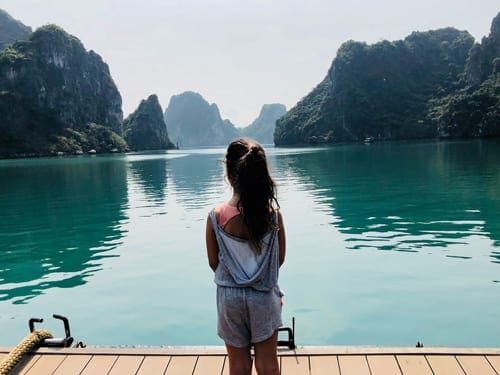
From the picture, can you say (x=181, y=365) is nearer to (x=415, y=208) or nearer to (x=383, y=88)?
(x=415, y=208)

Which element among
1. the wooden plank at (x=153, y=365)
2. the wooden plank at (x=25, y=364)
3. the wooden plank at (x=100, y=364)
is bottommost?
the wooden plank at (x=153, y=365)

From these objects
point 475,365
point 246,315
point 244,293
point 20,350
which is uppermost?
point 244,293

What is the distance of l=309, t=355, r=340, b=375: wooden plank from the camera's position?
4.02 metres

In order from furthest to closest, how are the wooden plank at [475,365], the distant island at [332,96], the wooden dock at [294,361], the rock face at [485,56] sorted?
the rock face at [485,56] < the distant island at [332,96] < the wooden dock at [294,361] < the wooden plank at [475,365]

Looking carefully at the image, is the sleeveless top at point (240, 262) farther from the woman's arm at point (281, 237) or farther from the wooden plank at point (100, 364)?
the wooden plank at point (100, 364)

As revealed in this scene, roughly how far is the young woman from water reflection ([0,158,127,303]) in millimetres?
8935

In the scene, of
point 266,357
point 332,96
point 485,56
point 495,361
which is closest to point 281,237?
point 266,357

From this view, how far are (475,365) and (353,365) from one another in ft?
3.66

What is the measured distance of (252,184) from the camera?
2.62 m

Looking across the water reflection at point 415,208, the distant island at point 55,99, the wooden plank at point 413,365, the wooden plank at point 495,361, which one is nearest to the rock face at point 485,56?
the water reflection at point 415,208

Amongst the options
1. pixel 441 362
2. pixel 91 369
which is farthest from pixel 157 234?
pixel 441 362

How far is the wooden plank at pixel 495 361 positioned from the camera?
3.95m

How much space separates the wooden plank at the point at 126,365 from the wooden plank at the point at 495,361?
11.0 feet

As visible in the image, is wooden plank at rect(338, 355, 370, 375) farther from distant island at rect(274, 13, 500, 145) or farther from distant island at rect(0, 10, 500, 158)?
distant island at rect(274, 13, 500, 145)
